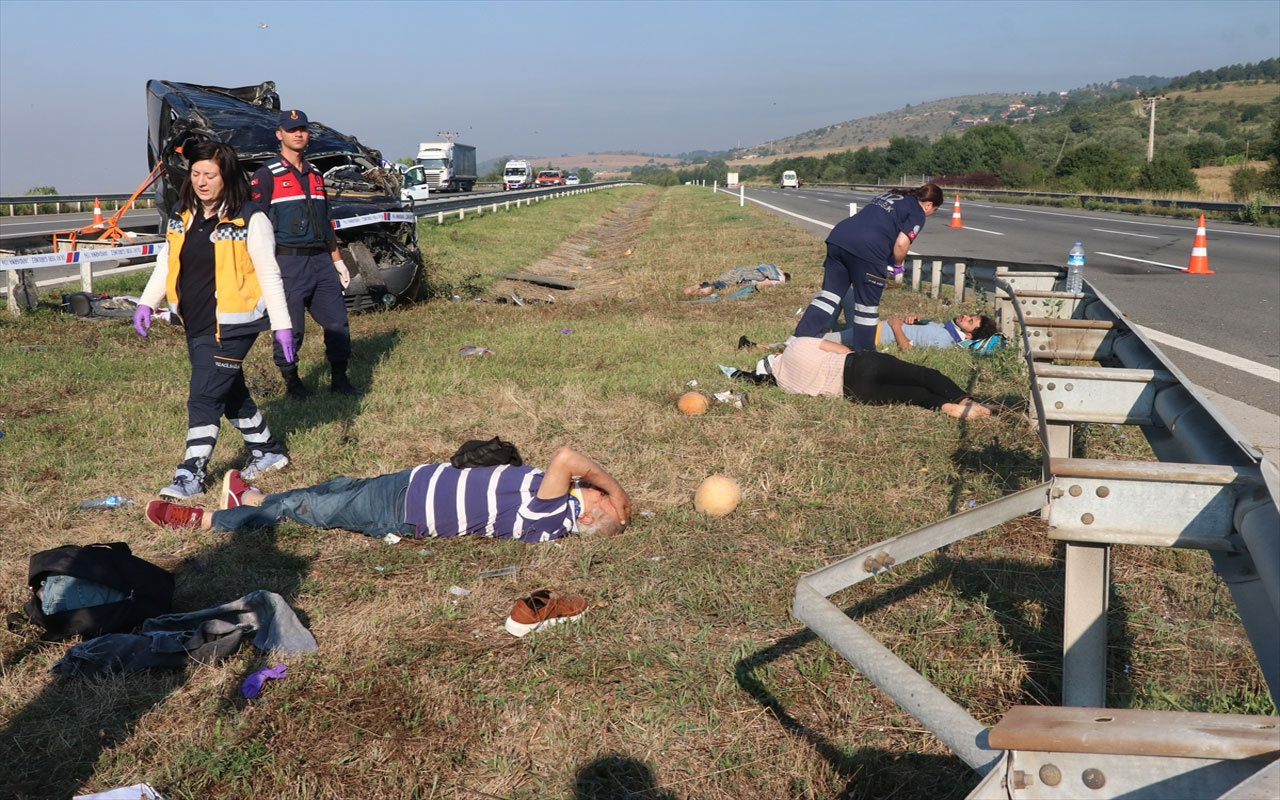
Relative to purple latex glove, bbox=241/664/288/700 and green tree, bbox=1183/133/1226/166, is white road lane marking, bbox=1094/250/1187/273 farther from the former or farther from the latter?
green tree, bbox=1183/133/1226/166

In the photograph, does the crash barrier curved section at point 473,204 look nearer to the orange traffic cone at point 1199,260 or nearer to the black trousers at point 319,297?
the black trousers at point 319,297

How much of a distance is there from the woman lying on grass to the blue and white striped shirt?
2955 millimetres

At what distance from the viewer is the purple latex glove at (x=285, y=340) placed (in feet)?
18.5

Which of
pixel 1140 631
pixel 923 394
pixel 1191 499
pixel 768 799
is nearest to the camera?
pixel 1191 499

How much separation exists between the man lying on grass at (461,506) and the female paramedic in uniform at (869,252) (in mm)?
3735

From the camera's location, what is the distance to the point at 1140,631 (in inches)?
146

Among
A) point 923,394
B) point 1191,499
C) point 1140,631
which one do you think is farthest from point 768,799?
point 923,394

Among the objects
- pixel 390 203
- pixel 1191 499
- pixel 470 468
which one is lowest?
pixel 470 468

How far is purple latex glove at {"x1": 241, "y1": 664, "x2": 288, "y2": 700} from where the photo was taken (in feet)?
11.1

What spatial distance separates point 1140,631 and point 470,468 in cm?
297

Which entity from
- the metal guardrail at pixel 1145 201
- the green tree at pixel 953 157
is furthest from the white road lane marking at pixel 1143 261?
the green tree at pixel 953 157

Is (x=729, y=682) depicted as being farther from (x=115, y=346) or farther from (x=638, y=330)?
(x=115, y=346)

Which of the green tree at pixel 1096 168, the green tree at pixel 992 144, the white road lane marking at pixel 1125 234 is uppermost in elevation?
the green tree at pixel 992 144

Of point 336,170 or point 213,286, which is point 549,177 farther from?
point 213,286
